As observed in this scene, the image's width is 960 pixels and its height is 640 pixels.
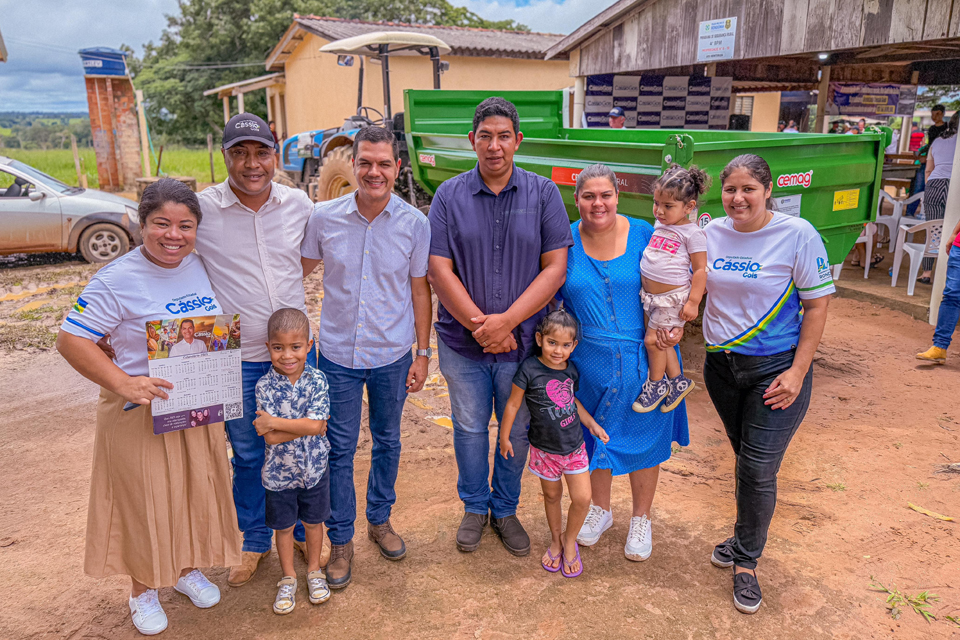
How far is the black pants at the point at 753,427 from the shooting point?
248 centimetres

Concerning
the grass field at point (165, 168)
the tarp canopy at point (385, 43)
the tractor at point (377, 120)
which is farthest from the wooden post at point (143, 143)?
the tarp canopy at point (385, 43)

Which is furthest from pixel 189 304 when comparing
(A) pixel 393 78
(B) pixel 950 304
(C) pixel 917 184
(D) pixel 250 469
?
(A) pixel 393 78

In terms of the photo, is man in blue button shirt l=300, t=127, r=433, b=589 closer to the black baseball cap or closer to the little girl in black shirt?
the black baseball cap

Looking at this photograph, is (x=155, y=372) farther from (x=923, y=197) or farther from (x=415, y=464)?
(x=923, y=197)

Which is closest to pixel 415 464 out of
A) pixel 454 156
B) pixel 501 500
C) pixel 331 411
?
pixel 501 500

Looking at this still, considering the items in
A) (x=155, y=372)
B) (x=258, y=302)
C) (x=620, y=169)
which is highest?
(x=620, y=169)

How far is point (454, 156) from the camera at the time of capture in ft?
20.2

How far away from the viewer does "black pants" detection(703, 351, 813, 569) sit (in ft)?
8.15

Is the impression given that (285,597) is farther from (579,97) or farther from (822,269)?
(579,97)

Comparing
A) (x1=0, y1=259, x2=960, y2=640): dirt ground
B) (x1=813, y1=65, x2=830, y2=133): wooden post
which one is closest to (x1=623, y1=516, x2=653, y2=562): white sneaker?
(x1=0, y1=259, x2=960, y2=640): dirt ground

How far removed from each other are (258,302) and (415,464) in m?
1.71

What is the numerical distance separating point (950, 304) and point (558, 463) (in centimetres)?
411

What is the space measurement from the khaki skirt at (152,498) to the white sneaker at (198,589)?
0.21 metres

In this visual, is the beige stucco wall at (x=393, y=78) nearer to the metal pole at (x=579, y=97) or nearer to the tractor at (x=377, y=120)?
the metal pole at (x=579, y=97)
